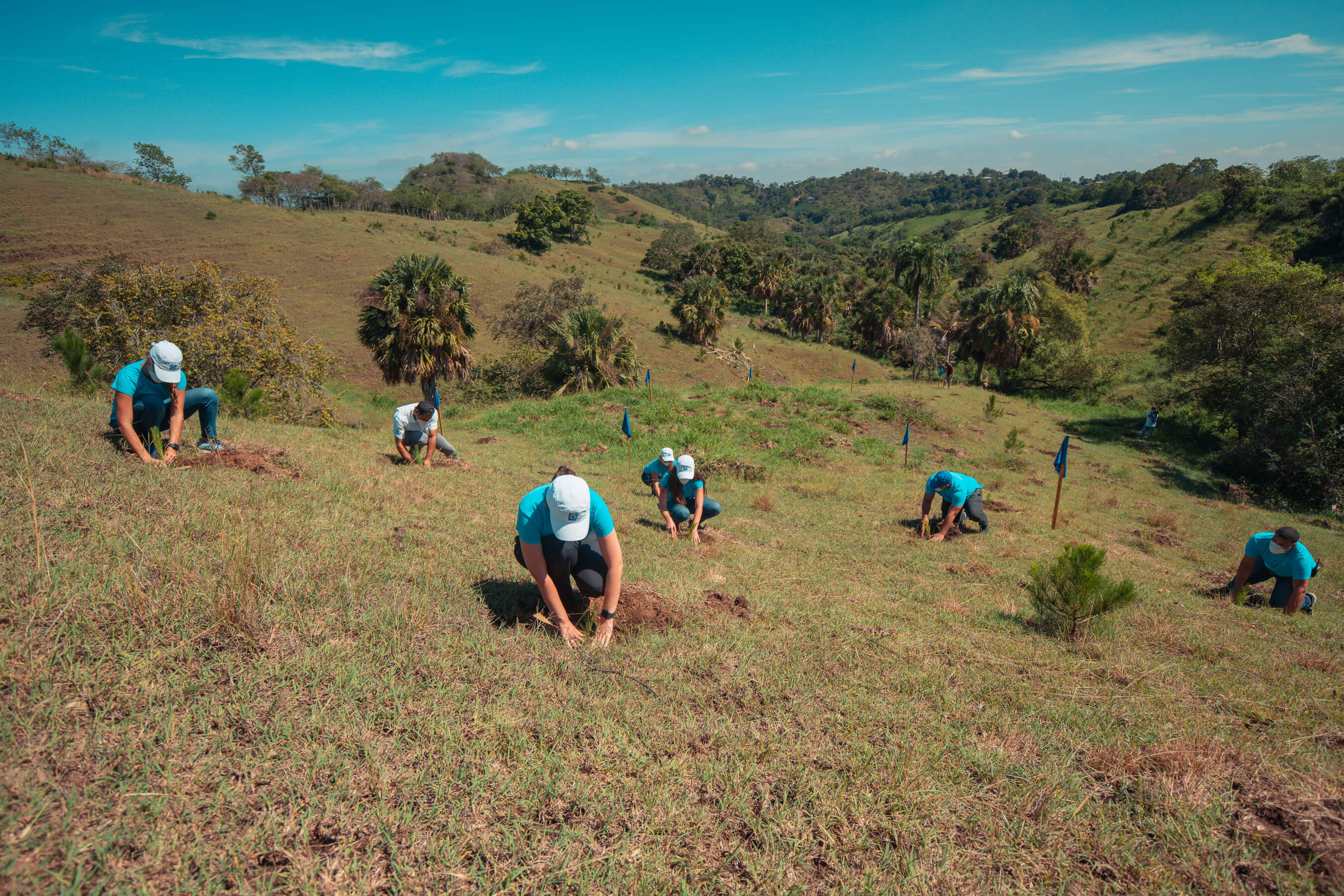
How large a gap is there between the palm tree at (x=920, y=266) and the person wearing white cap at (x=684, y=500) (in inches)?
1763

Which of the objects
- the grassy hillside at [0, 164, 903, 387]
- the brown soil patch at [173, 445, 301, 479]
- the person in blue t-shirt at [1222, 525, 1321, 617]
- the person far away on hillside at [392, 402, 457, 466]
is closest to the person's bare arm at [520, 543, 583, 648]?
the brown soil patch at [173, 445, 301, 479]

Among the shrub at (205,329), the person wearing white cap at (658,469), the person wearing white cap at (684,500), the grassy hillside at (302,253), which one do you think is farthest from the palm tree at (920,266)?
the person wearing white cap at (684,500)

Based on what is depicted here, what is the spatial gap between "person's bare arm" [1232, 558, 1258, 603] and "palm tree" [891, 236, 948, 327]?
43573 mm

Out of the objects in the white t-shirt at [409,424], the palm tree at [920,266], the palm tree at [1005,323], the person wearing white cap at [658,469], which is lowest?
the person wearing white cap at [658,469]

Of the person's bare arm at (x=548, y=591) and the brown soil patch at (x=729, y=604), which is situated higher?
the person's bare arm at (x=548, y=591)

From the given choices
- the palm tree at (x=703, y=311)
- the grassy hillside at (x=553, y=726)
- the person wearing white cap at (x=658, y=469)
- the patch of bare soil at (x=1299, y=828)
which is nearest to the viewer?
the grassy hillside at (x=553, y=726)

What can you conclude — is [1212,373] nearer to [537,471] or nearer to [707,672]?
[537,471]

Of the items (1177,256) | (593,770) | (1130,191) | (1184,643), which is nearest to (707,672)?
(593,770)

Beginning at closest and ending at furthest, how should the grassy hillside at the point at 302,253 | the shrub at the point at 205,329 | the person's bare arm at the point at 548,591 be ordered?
the person's bare arm at the point at 548,591
the shrub at the point at 205,329
the grassy hillside at the point at 302,253

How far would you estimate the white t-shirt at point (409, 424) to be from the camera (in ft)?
36.1

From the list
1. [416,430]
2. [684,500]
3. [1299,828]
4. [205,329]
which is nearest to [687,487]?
[684,500]

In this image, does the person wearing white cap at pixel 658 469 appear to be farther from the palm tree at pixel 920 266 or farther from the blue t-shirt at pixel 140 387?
the palm tree at pixel 920 266

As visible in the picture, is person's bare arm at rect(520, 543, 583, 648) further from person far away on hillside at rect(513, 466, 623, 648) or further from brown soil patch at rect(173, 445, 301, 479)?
brown soil patch at rect(173, 445, 301, 479)

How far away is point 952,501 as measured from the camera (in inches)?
416
